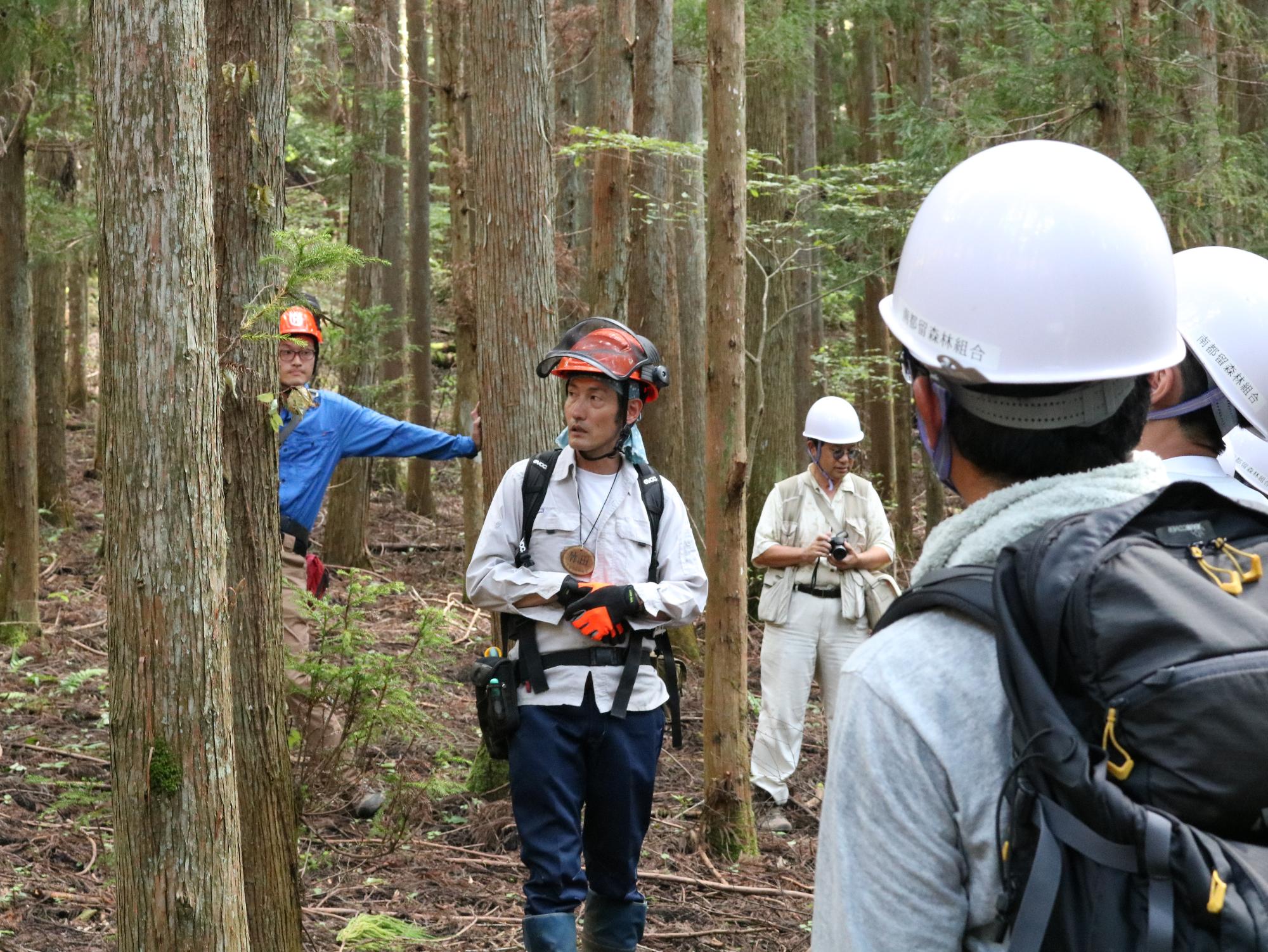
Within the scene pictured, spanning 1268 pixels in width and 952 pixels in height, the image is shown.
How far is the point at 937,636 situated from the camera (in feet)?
4.65

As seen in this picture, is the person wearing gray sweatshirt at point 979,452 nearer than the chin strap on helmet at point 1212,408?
Yes

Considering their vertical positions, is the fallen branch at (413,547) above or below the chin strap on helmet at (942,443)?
below

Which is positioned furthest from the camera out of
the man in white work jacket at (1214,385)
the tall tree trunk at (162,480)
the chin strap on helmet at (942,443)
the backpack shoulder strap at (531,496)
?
the backpack shoulder strap at (531,496)

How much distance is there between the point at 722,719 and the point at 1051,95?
9200mm

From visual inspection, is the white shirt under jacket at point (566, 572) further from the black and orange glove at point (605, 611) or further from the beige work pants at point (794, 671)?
the beige work pants at point (794, 671)

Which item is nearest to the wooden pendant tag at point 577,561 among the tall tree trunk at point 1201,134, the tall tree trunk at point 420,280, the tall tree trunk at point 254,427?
the tall tree trunk at point 254,427

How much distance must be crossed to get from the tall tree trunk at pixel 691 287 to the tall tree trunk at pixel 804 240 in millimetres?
2133

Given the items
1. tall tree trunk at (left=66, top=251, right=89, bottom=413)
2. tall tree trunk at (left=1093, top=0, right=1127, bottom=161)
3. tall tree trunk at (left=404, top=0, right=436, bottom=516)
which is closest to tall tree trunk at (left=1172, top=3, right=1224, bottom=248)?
tall tree trunk at (left=1093, top=0, right=1127, bottom=161)

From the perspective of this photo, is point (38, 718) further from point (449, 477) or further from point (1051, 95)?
point (449, 477)

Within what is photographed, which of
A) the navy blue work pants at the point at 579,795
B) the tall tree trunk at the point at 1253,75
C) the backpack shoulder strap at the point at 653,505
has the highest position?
the tall tree trunk at the point at 1253,75

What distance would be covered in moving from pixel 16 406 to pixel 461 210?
17.7 ft

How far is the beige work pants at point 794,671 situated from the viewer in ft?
26.8

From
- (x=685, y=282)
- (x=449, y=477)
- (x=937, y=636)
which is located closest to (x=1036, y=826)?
(x=937, y=636)

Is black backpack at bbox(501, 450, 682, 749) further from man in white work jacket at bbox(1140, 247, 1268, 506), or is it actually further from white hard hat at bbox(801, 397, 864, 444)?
white hard hat at bbox(801, 397, 864, 444)
